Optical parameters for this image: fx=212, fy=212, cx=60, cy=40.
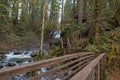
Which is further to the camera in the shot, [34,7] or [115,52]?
[34,7]

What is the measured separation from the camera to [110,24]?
19109mm

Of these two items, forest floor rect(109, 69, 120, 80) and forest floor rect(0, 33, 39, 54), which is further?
forest floor rect(0, 33, 39, 54)

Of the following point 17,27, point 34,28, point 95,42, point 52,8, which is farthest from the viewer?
point 52,8

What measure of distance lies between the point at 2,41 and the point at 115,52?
60.9 feet

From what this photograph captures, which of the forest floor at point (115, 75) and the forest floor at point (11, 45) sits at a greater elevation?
the forest floor at point (11, 45)

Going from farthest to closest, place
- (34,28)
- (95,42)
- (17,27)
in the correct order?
(34,28), (17,27), (95,42)

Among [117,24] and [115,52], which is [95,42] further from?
[117,24]

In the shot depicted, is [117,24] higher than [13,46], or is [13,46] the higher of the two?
[117,24]

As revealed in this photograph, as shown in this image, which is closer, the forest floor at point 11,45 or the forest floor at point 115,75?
the forest floor at point 115,75

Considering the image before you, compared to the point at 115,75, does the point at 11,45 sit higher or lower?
higher

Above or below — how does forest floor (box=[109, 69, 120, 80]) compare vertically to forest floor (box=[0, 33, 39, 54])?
below

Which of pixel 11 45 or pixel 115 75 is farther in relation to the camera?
pixel 11 45

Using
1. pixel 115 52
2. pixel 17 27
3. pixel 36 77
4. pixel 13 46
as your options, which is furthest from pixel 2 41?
pixel 36 77

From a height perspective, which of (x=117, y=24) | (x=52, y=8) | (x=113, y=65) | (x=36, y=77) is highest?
(x=52, y=8)
